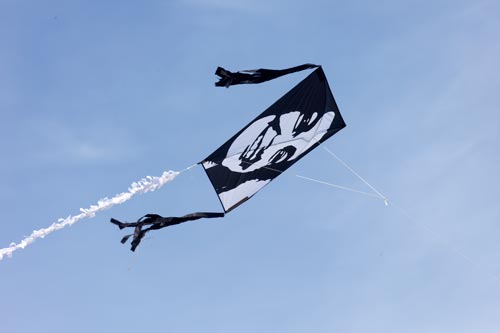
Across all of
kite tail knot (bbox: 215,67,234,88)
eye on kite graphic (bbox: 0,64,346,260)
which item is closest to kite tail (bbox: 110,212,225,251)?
eye on kite graphic (bbox: 0,64,346,260)

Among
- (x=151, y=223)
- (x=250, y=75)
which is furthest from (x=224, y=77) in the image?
(x=151, y=223)

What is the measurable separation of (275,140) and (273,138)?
0.16 m

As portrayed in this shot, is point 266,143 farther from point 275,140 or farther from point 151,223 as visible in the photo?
point 151,223

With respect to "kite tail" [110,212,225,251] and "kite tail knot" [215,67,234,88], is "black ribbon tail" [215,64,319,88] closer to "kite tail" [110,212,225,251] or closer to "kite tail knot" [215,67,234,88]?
"kite tail knot" [215,67,234,88]

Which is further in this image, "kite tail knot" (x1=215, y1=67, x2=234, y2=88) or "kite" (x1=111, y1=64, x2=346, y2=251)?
"kite" (x1=111, y1=64, x2=346, y2=251)

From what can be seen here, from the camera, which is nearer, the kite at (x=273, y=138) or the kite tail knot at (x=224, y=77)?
the kite tail knot at (x=224, y=77)

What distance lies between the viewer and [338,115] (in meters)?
35.9

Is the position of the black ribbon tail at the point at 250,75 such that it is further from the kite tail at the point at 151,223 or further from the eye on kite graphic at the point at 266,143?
the kite tail at the point at 151,223

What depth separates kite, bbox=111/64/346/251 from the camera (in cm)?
3378

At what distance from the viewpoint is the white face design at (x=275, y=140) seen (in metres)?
34.6

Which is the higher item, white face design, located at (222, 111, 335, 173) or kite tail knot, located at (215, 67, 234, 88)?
kite tail knot, located at (215, 67, 234, 88)

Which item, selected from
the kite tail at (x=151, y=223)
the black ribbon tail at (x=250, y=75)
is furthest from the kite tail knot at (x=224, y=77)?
the kite tail at (x=151, y=223)

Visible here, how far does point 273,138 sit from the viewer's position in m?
35.2

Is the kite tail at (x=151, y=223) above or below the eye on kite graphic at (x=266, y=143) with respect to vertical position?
below
